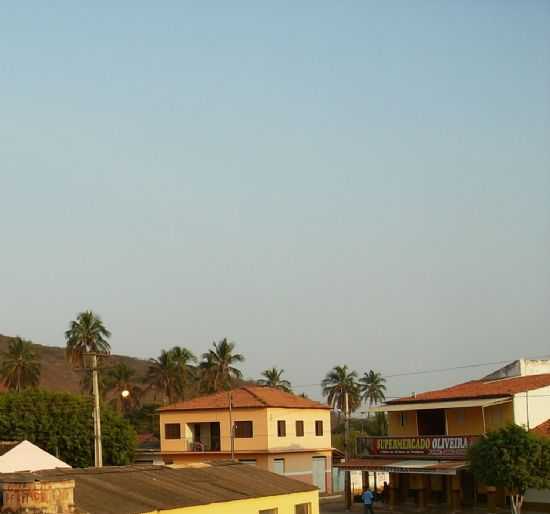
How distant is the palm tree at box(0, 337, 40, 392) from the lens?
98.5m

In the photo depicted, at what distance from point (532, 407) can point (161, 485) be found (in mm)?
24498

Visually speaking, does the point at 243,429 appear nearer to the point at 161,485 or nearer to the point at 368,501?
the point at 368,501

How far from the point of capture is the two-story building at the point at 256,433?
65625mm

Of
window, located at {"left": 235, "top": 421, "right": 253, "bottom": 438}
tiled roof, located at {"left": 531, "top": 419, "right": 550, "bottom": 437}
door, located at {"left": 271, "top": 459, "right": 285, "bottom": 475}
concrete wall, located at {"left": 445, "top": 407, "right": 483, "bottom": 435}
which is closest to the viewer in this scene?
tiled roof, located at {"left": 531, "top": 419, "right": 550, "bottom": 437}

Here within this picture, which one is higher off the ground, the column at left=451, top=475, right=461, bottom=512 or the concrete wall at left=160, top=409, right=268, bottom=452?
the concrete wall at left=160, top=409, right=268, bottom=452

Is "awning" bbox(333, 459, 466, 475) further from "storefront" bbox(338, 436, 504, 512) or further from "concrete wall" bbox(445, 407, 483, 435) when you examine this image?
"concrete wall" bbox(445, 407, 483, 435)

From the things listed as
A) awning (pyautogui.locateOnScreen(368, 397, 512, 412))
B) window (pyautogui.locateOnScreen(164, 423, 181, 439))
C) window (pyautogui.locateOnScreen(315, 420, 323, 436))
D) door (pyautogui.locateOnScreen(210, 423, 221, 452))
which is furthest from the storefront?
window (pyautogui.locateOnScreen(164, 423, 181, 439))

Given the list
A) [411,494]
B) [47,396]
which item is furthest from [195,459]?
[411,494]

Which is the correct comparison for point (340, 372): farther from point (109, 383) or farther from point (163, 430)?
point (163, 430)

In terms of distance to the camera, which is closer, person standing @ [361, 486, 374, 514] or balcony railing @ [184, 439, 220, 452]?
person standing @ [361, 486, 374, 514]

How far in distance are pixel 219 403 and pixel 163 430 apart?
5.01 m

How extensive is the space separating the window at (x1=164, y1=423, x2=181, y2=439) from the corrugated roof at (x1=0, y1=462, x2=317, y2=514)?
34887 millimetres

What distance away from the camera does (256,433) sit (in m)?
65.8

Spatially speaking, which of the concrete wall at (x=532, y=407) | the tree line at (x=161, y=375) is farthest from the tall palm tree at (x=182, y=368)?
the concrete wall at (x=532, y=407)
